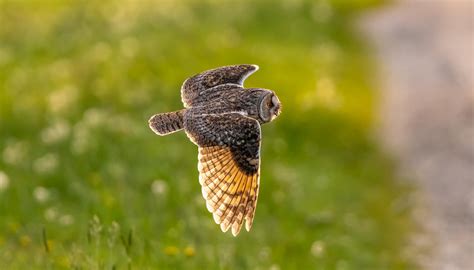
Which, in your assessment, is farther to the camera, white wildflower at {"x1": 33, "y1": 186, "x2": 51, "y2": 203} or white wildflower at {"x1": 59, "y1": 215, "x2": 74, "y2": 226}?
white wildflower at {"x1": 33, "y1": 186, "x2": 51, "y2": 203}

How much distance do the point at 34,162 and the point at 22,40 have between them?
8.58 m

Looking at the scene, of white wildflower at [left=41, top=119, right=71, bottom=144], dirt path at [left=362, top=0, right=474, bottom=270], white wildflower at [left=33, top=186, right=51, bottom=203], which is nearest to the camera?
white wildflower at [left=33, top=186, right=51, bottom=203]

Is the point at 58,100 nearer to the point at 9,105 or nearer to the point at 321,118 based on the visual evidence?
the point at 9,105

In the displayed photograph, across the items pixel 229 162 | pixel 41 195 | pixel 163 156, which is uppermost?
pixel 163 156

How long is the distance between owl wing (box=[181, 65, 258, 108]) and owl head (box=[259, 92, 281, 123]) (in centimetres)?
67

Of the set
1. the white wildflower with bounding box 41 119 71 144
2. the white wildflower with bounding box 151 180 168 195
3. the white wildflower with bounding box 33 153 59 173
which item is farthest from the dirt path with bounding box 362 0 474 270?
the white wildflower with bounding box 41 119 71 144

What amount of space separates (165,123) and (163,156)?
6.26m

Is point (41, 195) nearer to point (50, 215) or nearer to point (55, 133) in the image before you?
point (50, 215)

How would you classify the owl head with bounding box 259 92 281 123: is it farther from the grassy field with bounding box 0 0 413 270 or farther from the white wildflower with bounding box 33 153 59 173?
the white wildflower with bounding box 33 153 59 173

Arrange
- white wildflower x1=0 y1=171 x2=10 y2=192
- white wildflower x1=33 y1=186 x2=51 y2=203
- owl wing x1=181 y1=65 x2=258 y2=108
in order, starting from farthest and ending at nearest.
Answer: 1. white wildflower x1=0 y1=171 x2=10 y2=192
2. white wildflower x1=33 y1=186 x2=51 y2=203
3. owl wing x1=181 y1=65 x2=258 y2=108

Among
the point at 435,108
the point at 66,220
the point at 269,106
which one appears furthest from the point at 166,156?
the point at 435,108

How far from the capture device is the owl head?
5641mm

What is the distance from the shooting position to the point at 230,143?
19.1 feet

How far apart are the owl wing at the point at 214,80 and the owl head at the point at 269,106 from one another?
2.19 ft
